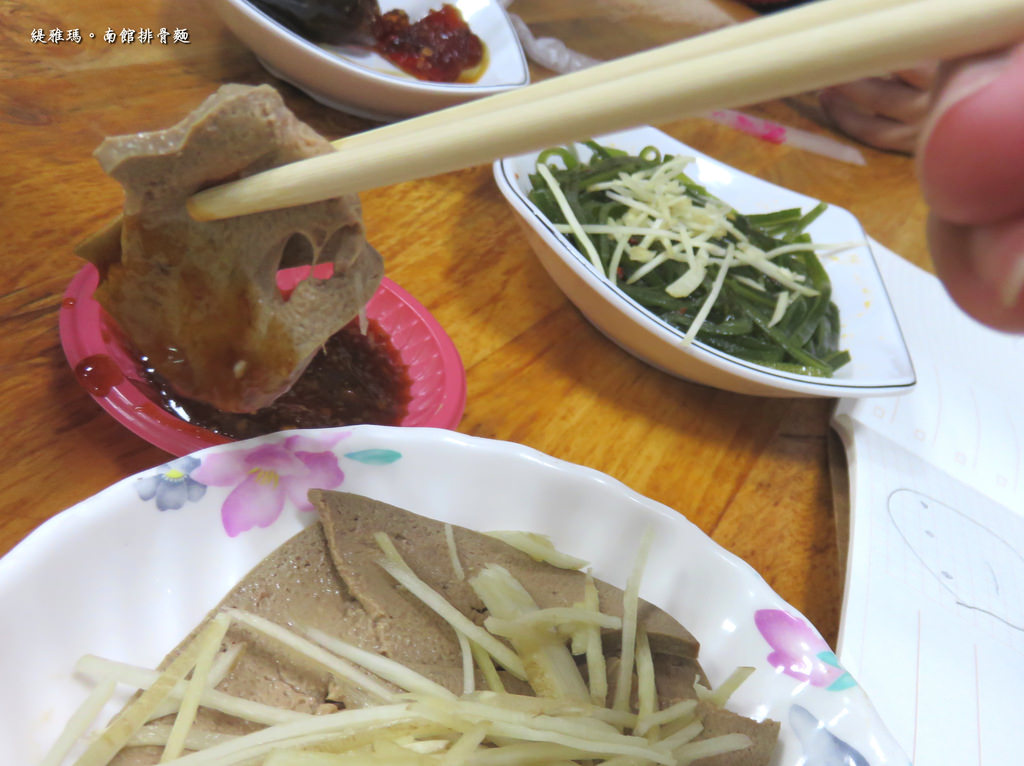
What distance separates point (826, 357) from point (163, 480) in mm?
1370

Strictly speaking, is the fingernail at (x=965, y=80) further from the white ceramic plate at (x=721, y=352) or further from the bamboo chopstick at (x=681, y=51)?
the white ceramic plate at (x=721, y=352)

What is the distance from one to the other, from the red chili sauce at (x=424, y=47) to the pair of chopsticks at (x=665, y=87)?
1388 millimetres

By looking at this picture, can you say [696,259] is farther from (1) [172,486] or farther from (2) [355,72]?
(1) [172,486]

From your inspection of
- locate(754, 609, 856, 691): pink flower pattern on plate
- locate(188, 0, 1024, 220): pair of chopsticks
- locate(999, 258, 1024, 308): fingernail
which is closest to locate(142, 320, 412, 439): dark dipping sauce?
locate(188, 0, 1024, 220): pair of chopsticks

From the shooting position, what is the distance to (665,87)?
51 centimetres

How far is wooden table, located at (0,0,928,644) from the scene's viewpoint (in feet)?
3.30

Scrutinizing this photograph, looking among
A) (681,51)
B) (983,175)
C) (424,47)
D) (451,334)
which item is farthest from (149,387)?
(424,47)

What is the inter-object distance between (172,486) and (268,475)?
0.35 ft

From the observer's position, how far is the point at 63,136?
1397mm

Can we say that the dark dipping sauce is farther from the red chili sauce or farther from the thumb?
the red chili sauce

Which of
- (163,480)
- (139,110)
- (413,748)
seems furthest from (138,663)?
(139,110)

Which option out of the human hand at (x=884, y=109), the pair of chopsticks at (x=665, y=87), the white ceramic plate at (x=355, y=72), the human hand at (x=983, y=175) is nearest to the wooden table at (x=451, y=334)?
the white ceramic plate at (x=355, y=72)

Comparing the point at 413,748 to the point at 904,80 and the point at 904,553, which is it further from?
the point at 904,80

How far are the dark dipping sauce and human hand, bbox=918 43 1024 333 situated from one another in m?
0.82
